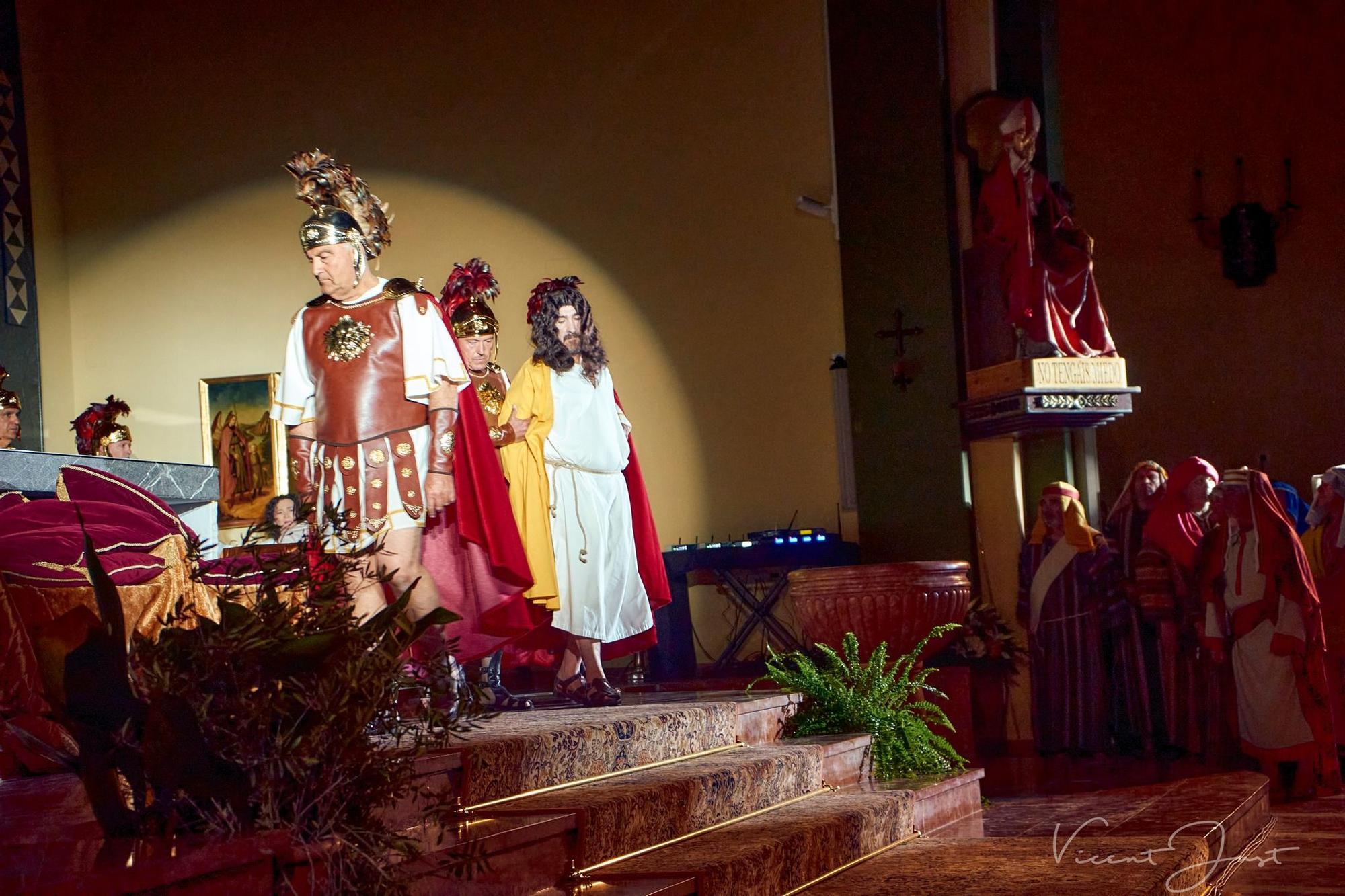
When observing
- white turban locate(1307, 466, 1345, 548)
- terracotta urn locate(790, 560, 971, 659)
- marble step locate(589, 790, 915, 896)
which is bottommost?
marble step locate(589, 790, 915, 896)

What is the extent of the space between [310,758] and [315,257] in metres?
2.65

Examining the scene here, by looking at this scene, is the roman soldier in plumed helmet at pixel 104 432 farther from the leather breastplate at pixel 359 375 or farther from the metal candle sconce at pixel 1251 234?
the metal candle sconce at pixel 1251 234

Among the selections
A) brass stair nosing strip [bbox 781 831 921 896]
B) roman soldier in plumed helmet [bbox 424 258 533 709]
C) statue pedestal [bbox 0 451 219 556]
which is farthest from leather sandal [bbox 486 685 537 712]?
brass stair nosing strip [bbox 781 831 921 896]

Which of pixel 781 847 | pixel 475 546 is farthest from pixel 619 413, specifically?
pixel 781 847

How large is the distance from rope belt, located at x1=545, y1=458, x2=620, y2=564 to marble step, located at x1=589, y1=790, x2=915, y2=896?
1.35m

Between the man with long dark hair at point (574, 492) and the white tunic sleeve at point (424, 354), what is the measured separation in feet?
3.00

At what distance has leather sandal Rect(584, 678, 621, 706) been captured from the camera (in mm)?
5234

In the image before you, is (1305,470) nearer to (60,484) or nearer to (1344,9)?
(1344,9)

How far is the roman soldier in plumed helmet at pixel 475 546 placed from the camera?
482 cm

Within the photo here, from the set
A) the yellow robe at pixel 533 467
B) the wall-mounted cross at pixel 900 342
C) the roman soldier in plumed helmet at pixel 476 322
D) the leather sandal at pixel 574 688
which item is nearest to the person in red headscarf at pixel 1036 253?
the wall-mounted cross at pixel 900 342

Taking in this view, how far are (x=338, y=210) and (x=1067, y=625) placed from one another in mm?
4725

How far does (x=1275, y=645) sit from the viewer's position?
254 inches

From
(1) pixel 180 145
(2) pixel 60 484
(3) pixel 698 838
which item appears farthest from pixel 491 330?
(1) pixel 180 145

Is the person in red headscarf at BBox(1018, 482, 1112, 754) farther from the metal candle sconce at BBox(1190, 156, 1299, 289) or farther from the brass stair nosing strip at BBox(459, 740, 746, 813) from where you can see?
the metal candle sconce at BBox(1190, 156, 1299, 289)
